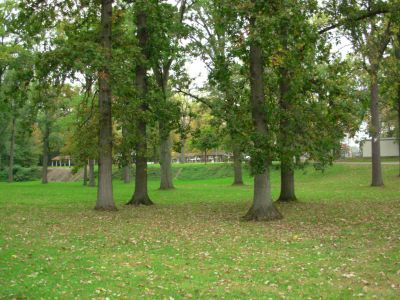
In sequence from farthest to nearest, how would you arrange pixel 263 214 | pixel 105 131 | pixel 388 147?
pixel 388 147 → pixel 105 131 → pixel 263 214

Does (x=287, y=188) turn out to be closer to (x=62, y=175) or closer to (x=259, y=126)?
(x=259, y=126)

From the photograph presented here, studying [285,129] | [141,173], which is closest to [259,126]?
[285,129]

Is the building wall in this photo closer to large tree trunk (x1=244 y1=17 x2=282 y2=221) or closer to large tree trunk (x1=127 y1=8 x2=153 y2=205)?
large tree trunk (x1=127 y1=8 x2=153 y2=205)

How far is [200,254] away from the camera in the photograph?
10086mm

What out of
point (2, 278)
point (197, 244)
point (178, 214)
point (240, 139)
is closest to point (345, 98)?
point (240, 139)

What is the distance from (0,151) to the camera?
59.3m

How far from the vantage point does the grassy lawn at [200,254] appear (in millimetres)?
7367

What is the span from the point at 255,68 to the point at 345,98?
14.8 ft

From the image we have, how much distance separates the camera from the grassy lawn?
24.2 feet

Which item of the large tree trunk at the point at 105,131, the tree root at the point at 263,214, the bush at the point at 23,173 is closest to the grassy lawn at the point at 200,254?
the tree root at the point at 263,214

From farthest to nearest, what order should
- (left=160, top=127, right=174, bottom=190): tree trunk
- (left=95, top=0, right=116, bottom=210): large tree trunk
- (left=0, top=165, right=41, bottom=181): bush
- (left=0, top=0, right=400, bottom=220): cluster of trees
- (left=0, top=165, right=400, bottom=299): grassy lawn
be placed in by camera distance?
1. (left=0, top=165, right=41, bottom=181): bush
2. (left=160, top=127, right=174, bottom=190): tree trunk
3. (left=95, top=0, right=116, bottom=210): large tree trunk
4. (left=0, top=0, right=400, bottom=220): cluster of trees
5. (left=0, top=165, right=400, bottom=299): grassy lawn

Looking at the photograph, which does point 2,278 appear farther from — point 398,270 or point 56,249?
point 398,270

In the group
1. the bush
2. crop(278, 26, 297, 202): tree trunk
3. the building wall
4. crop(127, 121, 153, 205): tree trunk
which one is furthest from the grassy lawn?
the bush

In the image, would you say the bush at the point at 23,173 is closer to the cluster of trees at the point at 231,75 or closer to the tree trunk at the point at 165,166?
the tree trunk at the point at 165,166
